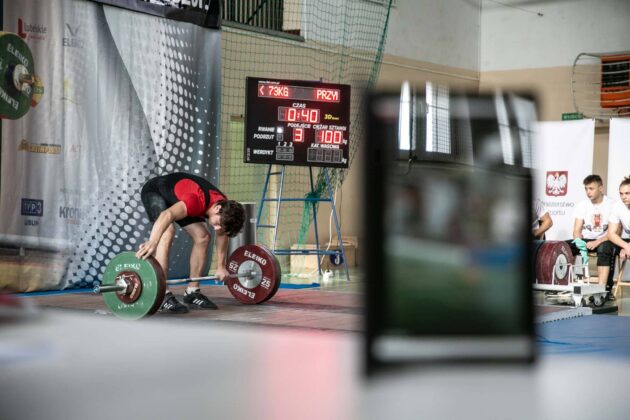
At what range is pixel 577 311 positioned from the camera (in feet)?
14.3

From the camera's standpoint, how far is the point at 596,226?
6.03 metres

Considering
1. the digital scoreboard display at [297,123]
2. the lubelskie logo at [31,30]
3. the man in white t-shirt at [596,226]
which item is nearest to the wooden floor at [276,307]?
the digital scoreboard display at [297,123]

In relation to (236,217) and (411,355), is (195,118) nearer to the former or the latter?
(236,217)

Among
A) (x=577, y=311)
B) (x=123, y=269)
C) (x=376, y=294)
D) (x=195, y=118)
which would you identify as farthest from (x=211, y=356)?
(x=195, y=118)

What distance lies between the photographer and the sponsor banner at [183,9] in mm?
6062

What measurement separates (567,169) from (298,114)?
9.42 ft

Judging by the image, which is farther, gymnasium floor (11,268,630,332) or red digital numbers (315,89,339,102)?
red digital numbers (315,89,339,102)

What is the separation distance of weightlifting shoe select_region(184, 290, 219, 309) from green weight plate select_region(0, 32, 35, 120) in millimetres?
1758

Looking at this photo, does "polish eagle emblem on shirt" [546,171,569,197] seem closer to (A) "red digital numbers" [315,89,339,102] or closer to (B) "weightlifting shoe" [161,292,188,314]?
(A) "red digital numbers" [315,89,339,102]

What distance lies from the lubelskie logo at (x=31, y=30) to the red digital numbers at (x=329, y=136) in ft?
6.72

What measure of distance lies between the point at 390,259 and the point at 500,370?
7 cm

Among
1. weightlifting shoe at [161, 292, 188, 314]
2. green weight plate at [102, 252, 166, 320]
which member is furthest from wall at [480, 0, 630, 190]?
green weight plate at [102, 252, 166, 320]

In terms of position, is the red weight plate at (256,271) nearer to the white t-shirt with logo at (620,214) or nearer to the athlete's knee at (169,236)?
the athlete's knee at (169,236)

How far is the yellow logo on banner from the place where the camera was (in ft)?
17.7
